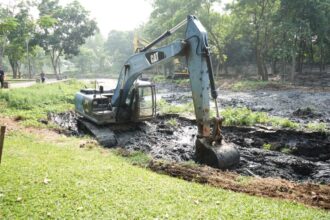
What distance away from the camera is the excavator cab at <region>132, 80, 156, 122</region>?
13781mm

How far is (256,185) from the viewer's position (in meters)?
7.48

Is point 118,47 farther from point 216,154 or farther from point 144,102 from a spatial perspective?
point 216,154

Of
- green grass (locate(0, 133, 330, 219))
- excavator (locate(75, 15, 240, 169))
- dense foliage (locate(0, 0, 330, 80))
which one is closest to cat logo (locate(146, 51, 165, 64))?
excavator (locate(75, 15, 240, 169))

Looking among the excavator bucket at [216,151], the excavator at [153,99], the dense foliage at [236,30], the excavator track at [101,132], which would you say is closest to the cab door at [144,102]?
the excavator at [153,99]

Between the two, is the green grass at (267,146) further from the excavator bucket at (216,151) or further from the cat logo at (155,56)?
the cat logo at (155,56)

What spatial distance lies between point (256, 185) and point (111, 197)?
11.1 feet

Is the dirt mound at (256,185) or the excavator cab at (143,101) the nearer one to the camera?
the dirt mound at (256,185)

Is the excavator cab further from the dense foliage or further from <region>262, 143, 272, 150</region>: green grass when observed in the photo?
the dense foliage

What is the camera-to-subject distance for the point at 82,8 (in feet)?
166

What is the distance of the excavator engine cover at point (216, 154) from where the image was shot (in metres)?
9.02

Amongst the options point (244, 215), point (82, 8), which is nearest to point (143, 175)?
point (244, 215)

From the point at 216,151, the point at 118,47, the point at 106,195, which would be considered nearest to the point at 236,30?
the point at 216,151

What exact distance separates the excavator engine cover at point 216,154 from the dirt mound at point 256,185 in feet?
1.61

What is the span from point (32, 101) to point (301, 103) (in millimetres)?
18121
